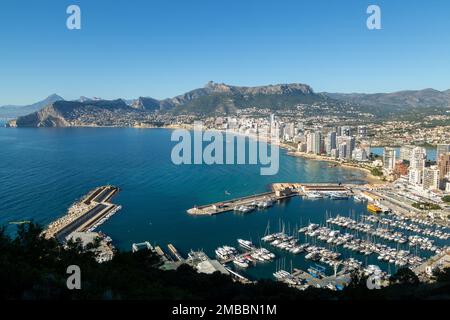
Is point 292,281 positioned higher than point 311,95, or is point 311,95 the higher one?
point 311,95

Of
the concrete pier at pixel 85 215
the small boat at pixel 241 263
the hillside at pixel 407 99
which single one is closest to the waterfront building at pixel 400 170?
the small boat at pixel 241 263

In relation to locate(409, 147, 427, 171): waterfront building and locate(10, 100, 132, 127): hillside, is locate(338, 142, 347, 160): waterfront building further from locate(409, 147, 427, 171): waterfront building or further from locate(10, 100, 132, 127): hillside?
locate(10, 100, 132, 127): hillside

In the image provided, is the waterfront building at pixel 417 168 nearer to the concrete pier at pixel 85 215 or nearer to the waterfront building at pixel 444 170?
the waterfront building at pixel 444 170

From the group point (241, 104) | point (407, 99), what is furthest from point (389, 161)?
point (407, 99)

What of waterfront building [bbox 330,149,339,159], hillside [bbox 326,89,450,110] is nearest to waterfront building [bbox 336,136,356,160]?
waterfront building [bbox 330,149,339,159]

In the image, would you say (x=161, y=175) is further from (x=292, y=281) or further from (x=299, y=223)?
(x=292, y=281)
